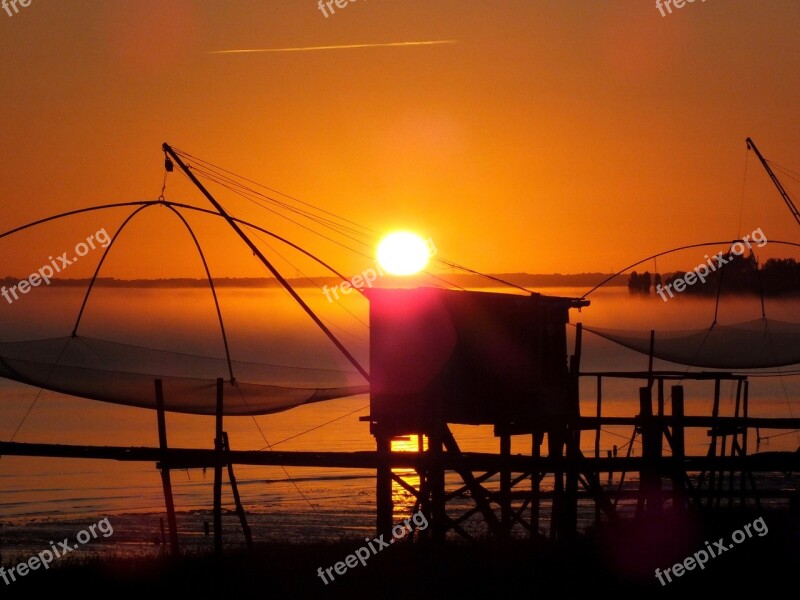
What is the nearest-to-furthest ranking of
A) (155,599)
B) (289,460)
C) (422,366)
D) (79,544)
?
(155,599) < (289,460) < (422,366) < (79,544)

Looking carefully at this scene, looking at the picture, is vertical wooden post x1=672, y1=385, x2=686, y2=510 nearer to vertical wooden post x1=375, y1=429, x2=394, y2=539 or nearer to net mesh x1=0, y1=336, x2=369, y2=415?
vertical wooden post x1=375, y1=429, x2=394, y2=539

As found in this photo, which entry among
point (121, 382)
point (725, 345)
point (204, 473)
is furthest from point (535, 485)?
point (204, 473)

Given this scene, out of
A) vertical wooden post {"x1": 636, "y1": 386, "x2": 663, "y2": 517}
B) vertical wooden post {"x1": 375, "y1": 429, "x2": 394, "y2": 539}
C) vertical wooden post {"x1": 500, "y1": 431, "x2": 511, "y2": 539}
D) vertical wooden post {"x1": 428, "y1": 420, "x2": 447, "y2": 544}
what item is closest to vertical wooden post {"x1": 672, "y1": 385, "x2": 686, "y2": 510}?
vertical wooden post {"x1": 636, "y1": 386, "x2": 663, "y2": 517}

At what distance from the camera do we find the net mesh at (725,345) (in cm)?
1862

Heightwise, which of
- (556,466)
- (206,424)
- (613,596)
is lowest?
(206,424)

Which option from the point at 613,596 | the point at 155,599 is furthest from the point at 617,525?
the point at 155,599

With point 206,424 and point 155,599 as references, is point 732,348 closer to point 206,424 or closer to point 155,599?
point 155,599

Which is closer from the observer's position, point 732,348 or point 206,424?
point 732,348

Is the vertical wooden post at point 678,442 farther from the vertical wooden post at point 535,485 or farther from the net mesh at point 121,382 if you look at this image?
the net mesh at point 121,382

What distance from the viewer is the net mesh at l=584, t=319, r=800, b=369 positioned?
1862cm

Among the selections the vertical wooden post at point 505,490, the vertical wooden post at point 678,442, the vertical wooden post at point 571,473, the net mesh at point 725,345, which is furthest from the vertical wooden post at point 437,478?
the net mesh at point 725,345

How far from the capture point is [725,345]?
1914cm

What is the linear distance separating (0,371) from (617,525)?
7632 mm

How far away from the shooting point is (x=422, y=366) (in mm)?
12492
